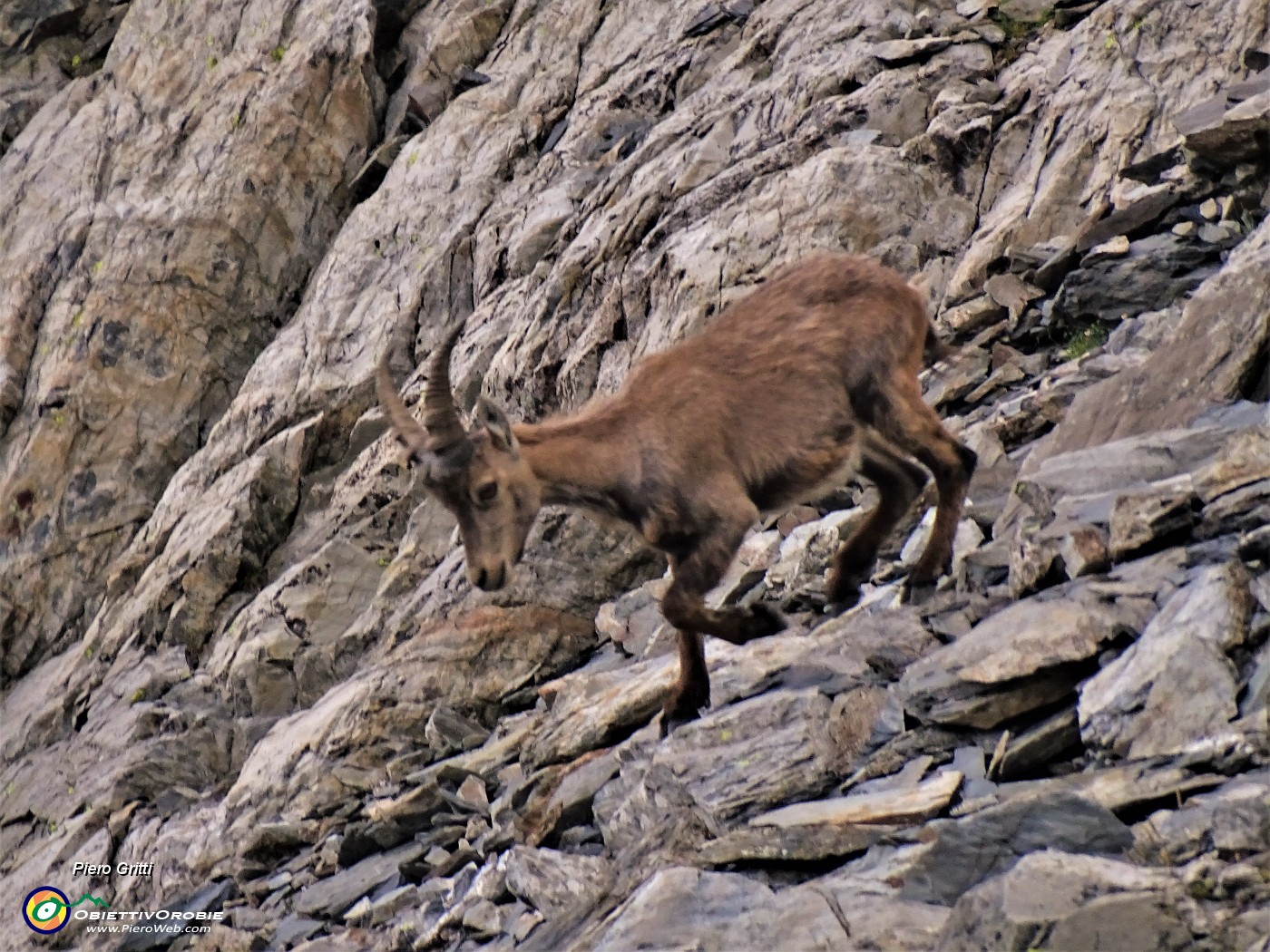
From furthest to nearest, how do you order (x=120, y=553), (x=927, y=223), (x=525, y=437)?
1. (x=120, y=553)
2. (x=927, y=223)
3. (x=525, y=437)

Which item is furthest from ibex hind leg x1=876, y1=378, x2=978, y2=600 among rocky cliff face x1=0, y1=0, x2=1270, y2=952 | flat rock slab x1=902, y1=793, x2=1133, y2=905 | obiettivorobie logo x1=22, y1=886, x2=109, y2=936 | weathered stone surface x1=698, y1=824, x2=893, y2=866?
obiettivorobie logo x1=22, y1=886, x2=109, y2=936

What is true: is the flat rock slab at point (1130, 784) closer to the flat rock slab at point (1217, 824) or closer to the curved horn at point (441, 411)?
the flat rock slab at point (1217, 824)

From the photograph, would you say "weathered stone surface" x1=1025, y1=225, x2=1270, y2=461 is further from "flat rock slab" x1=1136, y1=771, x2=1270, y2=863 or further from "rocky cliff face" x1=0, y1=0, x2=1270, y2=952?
"flat rock slab" x1=1136, y1=771, x2=1270, y2=863

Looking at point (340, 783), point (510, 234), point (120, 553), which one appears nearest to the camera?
point (340, 783)

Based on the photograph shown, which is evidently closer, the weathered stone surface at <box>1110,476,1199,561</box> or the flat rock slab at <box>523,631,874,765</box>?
the weathered stone surface at <box>1110,476,1199,561</box>

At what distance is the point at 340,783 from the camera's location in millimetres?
10844

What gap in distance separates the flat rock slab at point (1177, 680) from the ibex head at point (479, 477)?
139 inches

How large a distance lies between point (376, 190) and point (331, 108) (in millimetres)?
2049

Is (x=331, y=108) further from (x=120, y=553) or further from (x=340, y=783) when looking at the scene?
(x=340, y=783)

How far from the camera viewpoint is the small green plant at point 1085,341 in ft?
33.3

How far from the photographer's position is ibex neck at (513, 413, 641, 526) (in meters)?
7.76

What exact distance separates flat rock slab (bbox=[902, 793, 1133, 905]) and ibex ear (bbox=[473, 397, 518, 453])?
376 cm

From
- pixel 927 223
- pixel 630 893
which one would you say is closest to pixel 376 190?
pixel 927 223

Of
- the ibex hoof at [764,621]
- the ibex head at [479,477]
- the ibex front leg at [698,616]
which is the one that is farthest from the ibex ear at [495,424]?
the ibex hoof at [764,621]
